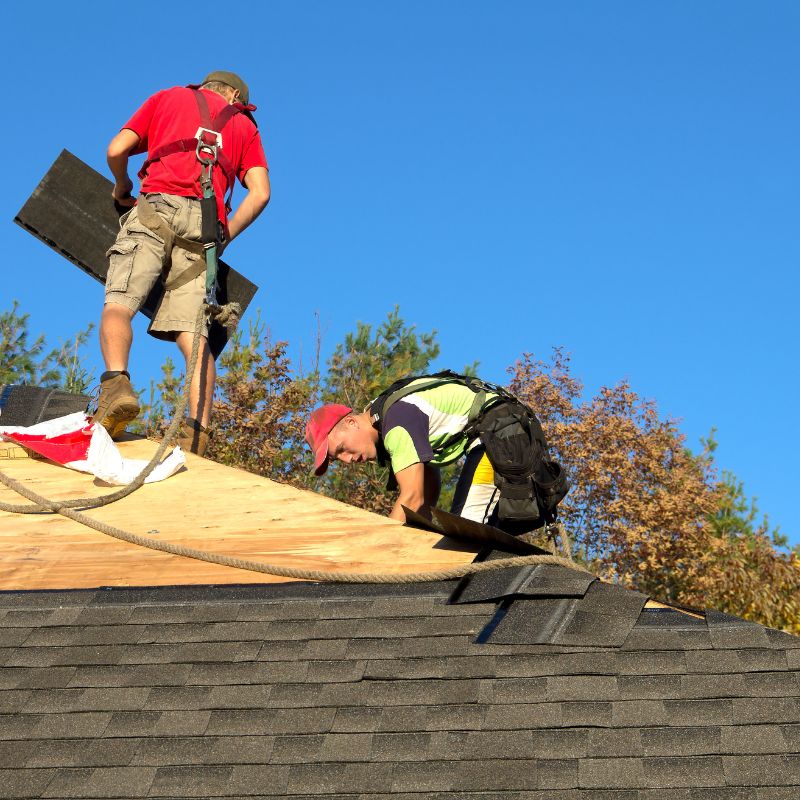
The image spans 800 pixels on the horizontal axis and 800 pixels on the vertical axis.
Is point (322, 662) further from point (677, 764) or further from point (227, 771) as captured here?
point (677, 764)

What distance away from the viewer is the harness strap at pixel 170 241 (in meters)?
6.70

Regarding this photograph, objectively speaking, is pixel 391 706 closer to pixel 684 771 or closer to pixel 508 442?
pixel 684 771

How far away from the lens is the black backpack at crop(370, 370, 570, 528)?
5.44 m

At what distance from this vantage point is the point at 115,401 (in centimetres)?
621

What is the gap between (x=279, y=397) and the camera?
13055 mm

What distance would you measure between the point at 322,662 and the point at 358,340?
11.0 metres

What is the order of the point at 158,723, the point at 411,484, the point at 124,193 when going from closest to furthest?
the point at 158,723
the point at 411,484
the point at 124,193

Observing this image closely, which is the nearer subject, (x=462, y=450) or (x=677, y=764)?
(x=677, y=764)

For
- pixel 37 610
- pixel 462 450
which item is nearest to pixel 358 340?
pixel 462 450

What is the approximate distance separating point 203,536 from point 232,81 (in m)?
3.70

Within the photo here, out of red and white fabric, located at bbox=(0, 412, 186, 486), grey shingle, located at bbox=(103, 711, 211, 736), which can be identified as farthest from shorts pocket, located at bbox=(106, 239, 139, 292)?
grey shingle, located at bbox=(103, 711, 211, 736)

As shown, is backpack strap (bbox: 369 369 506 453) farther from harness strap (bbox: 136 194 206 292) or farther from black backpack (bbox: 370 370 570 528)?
harness strap (bbox: 136 194 206 292)

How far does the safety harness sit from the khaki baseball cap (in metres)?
0.34

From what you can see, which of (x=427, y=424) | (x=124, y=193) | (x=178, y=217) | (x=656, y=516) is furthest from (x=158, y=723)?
(x=656, y=516)
